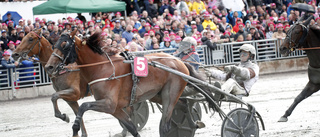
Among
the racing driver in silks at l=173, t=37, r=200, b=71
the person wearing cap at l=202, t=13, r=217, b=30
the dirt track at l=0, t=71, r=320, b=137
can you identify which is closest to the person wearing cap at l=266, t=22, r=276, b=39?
the person wearing cap at l=202, t=13, r=217, b=30

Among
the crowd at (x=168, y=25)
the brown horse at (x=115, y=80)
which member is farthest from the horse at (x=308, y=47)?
the crowd at (x=168, y=25)

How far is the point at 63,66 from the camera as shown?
284 inches

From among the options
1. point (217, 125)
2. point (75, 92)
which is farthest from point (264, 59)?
point (75, 92)

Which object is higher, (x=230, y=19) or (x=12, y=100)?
(x=230, y=19)

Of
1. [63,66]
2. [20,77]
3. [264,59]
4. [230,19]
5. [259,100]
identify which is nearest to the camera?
[63,66]

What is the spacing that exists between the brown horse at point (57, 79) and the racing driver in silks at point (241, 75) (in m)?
2.65

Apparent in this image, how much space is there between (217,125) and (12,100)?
870 centimetres

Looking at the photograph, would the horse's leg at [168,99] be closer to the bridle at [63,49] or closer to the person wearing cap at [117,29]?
the bridle at [63,49]

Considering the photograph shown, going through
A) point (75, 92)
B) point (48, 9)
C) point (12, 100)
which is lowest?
point (12, 100)

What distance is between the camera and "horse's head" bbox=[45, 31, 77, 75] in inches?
280

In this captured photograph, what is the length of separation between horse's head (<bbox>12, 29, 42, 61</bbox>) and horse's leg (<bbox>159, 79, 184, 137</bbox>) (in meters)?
3.55

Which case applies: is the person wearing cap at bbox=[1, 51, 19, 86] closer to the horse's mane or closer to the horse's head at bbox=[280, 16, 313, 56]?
the horse's mane

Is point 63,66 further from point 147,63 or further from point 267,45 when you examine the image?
point 267,45

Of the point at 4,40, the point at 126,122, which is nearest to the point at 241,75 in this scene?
the point at 126,122
